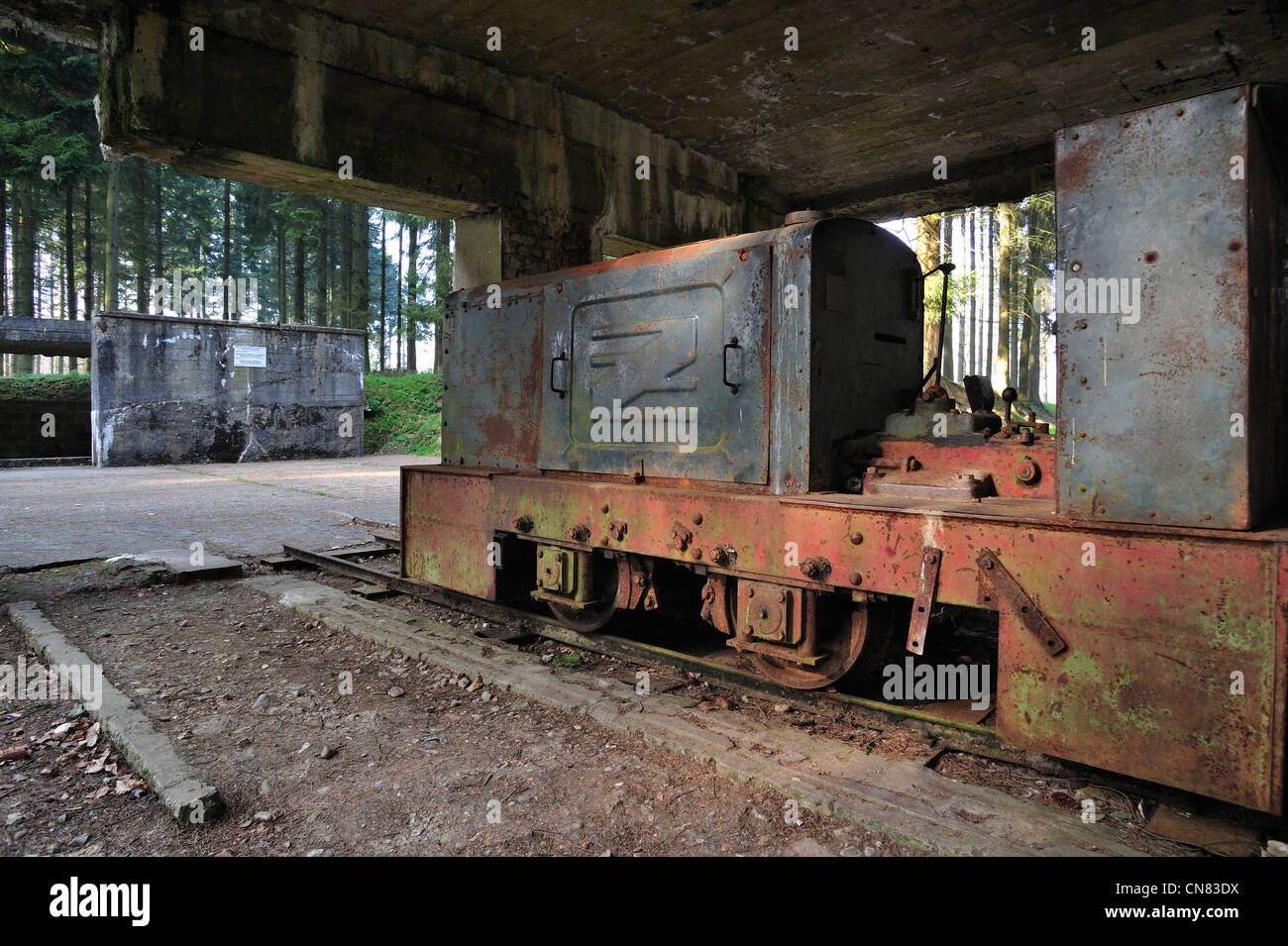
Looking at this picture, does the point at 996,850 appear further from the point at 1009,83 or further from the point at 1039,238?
the point at 1039,238

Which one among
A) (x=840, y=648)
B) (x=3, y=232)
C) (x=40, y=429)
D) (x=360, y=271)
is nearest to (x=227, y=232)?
(x=3, y=232)

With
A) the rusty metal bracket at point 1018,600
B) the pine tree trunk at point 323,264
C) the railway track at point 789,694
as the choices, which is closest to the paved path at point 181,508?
the railway track at point 789,694

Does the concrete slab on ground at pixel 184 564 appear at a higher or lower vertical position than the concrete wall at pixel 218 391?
lower

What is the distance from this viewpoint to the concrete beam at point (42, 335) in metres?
19.6

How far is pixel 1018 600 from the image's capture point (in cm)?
270

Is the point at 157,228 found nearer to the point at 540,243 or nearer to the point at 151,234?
the point at 151,234

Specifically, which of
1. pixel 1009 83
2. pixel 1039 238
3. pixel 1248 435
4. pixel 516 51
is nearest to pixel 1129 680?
pixel 1248 435

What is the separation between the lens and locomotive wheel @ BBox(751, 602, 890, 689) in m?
3.51

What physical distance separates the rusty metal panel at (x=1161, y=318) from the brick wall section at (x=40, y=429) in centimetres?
2404

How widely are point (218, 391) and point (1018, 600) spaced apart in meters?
20.6

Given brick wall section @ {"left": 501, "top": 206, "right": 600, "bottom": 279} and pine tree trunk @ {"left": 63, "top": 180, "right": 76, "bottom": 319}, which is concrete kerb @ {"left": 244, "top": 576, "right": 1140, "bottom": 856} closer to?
brick wall section @ {"left": 501, "top": 206, "right": 600, "bottom": 279}

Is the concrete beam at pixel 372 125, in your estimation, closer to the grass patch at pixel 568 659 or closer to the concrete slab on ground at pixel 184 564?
the concrete slab on ground at pixel 184 564

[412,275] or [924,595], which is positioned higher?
[412,275]

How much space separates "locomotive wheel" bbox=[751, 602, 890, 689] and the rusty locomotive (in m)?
0.01
